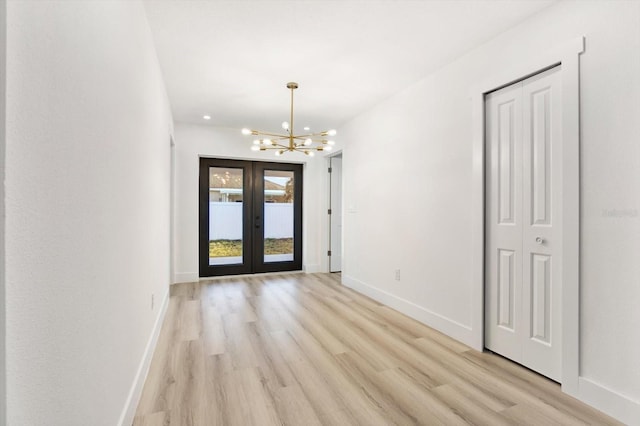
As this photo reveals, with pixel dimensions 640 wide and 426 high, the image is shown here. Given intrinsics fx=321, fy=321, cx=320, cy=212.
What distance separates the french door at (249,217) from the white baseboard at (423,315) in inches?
77.2

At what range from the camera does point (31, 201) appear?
766 mm

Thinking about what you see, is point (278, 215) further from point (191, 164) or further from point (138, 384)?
point (138, 384)

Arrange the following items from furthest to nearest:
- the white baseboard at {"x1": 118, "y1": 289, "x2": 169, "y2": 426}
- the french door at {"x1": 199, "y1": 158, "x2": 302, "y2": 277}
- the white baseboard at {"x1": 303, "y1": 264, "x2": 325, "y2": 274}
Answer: the white baseboard at {"x1": 303, "y1": 264, "x2": 325, "y2": 274}, the french door at {"x1": 199, "y1": 158, "x2": 302, "y2": 277}, the white baseboard at {"x1": 118, "y1": 289, "x2": 169, "y2": 426}

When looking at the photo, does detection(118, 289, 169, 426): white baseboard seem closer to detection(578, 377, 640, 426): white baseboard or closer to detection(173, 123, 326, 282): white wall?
detection(173, 123, 326, 282): white wall

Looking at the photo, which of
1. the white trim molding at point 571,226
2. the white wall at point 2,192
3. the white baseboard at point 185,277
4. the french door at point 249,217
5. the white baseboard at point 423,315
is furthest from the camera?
the french door at point 249,217

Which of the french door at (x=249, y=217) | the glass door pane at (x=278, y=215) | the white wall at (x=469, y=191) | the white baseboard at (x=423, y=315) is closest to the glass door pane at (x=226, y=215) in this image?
the french door at (x=249, y=217)

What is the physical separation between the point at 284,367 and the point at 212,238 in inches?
143

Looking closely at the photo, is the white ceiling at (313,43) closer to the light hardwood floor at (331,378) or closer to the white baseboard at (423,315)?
the white baseboard at (423,315)

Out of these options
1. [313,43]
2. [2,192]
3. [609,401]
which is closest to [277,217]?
[313,43]

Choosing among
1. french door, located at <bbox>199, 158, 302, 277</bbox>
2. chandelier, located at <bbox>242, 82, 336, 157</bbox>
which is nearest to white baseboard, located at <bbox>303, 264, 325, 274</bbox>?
french door, located at <bbox>199, 158, 302, 277</bbox>

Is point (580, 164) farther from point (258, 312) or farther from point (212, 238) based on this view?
point (212, 238)

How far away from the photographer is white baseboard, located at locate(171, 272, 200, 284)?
519 centimetres

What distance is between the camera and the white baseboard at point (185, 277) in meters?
5.19

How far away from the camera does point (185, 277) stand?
526cm
